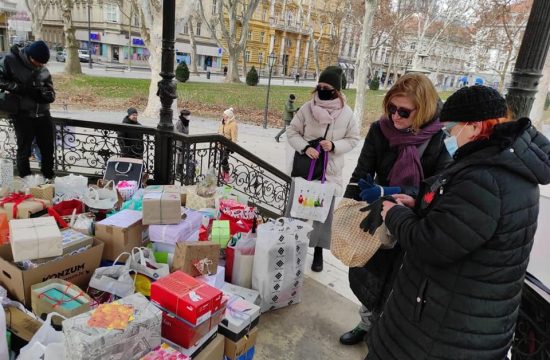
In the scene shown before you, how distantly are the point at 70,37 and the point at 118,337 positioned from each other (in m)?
25.4

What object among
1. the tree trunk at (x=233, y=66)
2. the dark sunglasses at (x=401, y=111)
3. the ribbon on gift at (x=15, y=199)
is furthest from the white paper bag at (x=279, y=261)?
the tree trunk at (x=233, y=66)

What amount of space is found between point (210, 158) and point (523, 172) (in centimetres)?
371

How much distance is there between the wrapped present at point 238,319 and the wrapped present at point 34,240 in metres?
1.17

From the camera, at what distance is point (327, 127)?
366 centimetres

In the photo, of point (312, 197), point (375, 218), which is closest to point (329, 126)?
point (312, 197)

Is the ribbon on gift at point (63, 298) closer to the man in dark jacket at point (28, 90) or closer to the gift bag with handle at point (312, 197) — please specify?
the gift bag with handle at point (312, 197)

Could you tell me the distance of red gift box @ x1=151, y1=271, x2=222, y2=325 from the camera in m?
2.10

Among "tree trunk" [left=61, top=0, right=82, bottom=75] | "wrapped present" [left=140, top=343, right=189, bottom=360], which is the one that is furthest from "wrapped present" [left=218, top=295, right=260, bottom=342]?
"tree trunk" [left=61, top=0, right=82, bottom=75]

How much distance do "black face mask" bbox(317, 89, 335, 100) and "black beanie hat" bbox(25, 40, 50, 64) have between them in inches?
127

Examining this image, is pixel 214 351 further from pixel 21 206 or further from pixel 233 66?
pixel 233 66

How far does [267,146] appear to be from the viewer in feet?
40.6

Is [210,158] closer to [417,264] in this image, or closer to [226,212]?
[226,212]

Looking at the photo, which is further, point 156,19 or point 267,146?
point 156,19

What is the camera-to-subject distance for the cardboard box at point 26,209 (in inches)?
126
